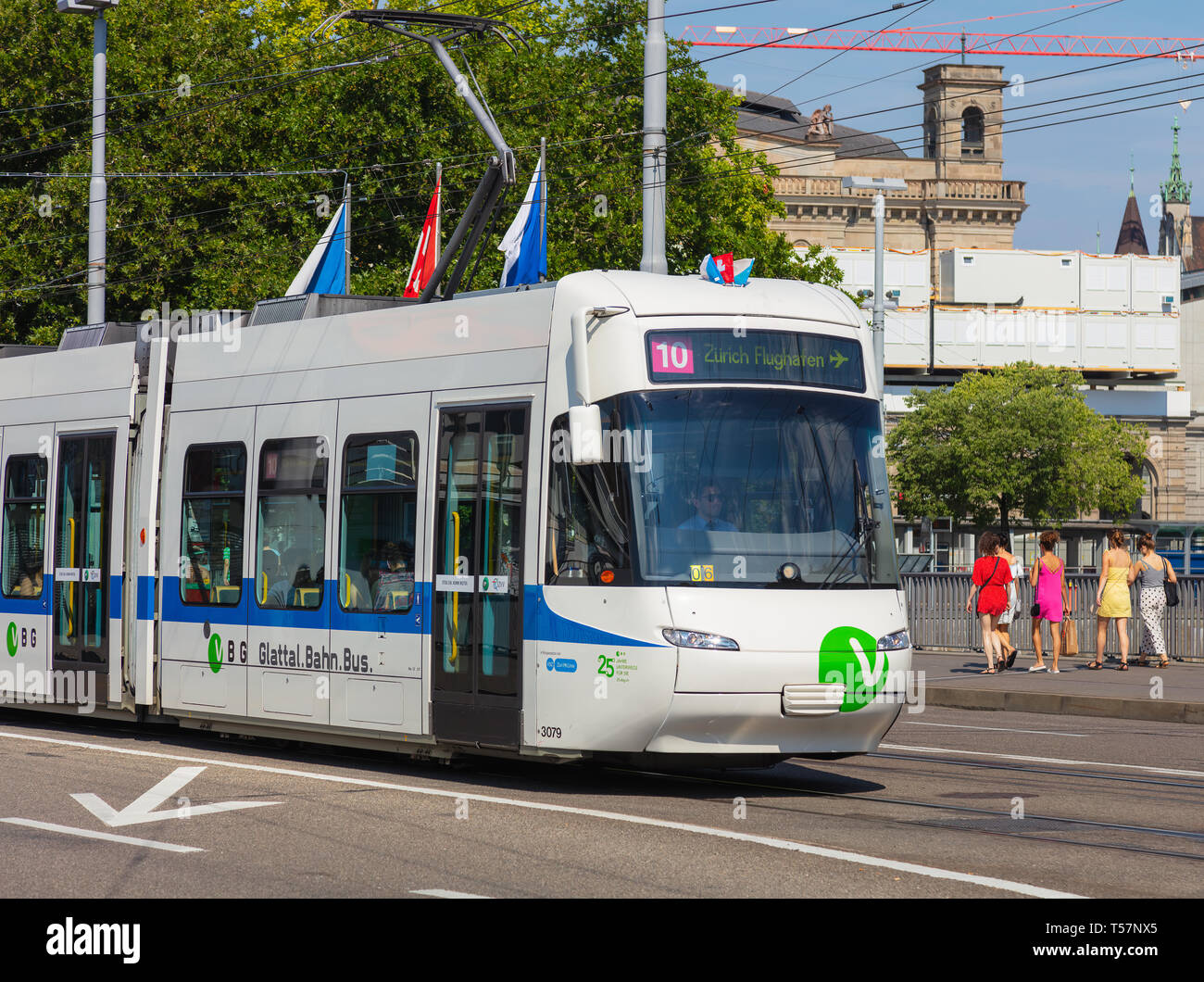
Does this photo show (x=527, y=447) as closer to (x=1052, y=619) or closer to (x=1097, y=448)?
(x=1052, y=619)

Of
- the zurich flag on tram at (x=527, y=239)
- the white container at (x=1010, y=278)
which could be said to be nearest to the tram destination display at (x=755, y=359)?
the zurich flag on tram at (x=527, y=239)

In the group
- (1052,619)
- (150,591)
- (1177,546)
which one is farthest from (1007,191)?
(150,591)

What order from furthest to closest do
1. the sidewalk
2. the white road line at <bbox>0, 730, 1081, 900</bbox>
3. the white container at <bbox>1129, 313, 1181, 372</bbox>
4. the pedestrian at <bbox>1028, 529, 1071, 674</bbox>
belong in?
the white container at <bbox>1129, 313, 1181, 372</bbox>, the pedestrian at <bbox>1028, 529, 1071, 674</bbox>, the sidewalk, the white road line at <bbox>0, 730, 1081, 900</bbox>

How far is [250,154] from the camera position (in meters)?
37.8

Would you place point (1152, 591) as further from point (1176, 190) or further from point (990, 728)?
point (1176, 190)

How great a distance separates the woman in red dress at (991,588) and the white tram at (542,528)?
10.4 meters

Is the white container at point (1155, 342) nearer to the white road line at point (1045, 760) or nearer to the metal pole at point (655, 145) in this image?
the metal pole at point (655, 145)

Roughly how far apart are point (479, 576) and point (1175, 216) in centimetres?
18531

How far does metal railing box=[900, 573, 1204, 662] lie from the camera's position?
23.1 metres

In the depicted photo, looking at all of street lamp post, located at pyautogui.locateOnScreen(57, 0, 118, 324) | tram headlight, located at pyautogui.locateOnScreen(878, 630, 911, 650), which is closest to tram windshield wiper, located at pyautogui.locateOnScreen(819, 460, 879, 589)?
tram headlight, located at pyautogui.locateOnScreen(878, 630, 911, 650)

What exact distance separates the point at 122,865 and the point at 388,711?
11.5 feet

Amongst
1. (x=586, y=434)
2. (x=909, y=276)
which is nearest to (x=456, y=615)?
(x=586, y=434)

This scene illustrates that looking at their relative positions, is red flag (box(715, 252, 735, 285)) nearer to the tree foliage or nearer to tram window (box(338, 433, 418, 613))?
tram window (box(338, 433, 418, 613))

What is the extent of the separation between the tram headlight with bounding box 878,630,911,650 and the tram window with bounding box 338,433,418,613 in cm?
302
